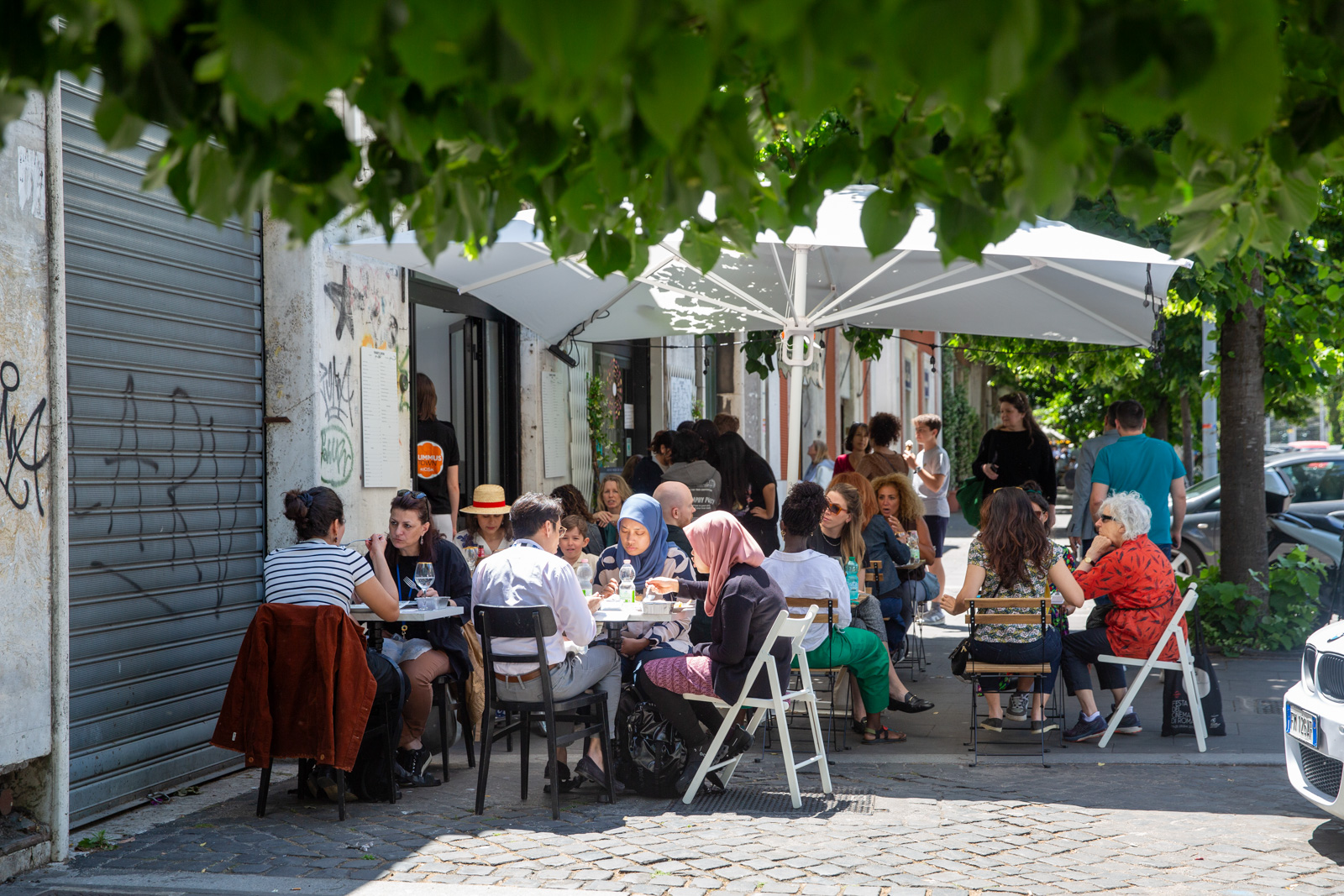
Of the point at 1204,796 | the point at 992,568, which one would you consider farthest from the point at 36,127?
the point at 1204,796

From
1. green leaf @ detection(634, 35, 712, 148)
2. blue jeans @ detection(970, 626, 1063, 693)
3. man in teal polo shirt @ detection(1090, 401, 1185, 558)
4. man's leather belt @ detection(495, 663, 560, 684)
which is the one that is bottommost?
blue jeans @ detection(970, 626, 1063, 693)

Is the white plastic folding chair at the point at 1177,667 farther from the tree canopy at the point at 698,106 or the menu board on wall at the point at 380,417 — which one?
the tree canopy at the point at 698,106

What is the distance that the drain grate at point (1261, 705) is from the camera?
7.92 metres

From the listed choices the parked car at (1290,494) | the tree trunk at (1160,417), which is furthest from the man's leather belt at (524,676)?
the tree trunk at (1160,417)

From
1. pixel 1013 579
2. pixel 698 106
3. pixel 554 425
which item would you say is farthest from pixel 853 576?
pixel 698 106

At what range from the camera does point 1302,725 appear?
17.1 ft

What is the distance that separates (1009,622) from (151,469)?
4.43 metres

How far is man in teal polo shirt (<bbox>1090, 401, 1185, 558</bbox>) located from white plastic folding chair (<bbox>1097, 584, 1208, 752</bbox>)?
7.04 feet

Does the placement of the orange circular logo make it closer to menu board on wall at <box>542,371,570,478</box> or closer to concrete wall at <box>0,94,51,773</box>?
menu board on wall at <box>542,371,570,478</box>

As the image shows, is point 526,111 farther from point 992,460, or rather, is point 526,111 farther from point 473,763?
point 992,460

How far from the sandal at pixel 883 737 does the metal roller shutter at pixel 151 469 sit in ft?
11.3

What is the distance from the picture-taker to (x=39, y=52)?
1.70m

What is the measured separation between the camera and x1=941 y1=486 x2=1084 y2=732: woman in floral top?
22.8ft

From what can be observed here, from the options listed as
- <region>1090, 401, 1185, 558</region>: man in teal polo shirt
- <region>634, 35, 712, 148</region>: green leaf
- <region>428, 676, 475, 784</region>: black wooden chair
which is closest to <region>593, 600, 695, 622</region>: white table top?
<region>428, 676, 475, 784</region>: black wooden chair
